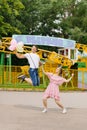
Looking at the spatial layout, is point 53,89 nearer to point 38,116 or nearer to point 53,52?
point 38,116

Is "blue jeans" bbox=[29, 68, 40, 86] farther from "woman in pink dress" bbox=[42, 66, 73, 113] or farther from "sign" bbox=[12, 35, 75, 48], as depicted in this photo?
"sign" bbox=[12, 35, 75, 48]

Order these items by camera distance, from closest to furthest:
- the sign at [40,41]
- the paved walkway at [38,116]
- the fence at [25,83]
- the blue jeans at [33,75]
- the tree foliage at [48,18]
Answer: the paved walkway at [38,116] < the blue jeans at [33,75] < the sign at [40,41] < the fence at [25,83] < the tree foliage at [48,18]

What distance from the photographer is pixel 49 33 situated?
137ft

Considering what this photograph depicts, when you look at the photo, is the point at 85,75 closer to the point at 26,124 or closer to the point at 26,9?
the point at 26,124

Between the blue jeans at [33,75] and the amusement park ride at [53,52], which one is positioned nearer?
the blue jeans at [33,75]

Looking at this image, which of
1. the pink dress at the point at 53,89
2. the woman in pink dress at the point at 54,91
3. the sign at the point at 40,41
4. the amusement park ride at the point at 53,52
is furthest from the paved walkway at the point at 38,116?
the amusement park ride at the point at 53,52

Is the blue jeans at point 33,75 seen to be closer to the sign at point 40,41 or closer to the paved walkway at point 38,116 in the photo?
the paved walkway at point 38,116

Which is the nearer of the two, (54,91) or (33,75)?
(33,75)

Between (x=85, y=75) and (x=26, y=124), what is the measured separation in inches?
563

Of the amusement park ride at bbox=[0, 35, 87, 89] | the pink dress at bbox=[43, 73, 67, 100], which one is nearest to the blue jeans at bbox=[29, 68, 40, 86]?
the pink dress at bbox=[43, 73, 67, 100]

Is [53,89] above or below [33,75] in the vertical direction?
below

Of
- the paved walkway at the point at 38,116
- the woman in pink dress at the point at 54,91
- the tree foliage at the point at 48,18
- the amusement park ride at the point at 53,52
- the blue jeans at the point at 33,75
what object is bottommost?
the paved walkway at the point at 38,116

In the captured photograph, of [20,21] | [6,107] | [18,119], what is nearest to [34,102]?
[6,107]

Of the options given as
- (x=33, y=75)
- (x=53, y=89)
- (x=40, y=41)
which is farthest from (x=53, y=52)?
(x=33, y=75)
